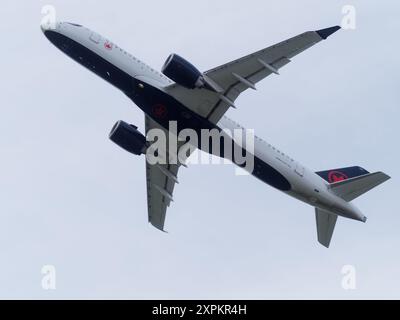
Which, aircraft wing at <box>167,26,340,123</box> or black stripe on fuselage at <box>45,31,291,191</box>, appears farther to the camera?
black stripe on fuselage at <box>45,31,291,191</box>

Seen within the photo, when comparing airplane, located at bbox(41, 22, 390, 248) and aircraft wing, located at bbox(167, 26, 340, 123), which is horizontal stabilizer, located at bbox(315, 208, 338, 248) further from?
aircraft wing, located at bbox(167, 26, 340, 123)

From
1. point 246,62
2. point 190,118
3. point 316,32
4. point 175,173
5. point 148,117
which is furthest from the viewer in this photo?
point 175,173

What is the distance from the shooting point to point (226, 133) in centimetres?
5803

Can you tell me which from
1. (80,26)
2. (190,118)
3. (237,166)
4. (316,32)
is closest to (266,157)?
(237,166)

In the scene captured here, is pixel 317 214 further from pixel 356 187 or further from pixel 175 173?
pixel 175 173

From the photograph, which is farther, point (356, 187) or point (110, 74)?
point (356, 187)

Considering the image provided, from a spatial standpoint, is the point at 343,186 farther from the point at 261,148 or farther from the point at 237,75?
the point at 237,75

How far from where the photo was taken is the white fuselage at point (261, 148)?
2218 inches

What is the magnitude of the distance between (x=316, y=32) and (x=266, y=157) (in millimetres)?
13293

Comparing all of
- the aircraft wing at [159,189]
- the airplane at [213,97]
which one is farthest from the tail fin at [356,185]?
the aircraft wing at [159,189]

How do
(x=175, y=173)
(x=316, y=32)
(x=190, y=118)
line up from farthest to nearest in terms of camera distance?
(x=175, y=173) → (x=190, y=118) → (x=316, y=32)

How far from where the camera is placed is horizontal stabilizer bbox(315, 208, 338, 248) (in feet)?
208

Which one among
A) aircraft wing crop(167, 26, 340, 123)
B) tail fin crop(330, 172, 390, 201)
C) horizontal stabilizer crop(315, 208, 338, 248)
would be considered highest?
aircraft wing crop(167, 26, 340, 123)

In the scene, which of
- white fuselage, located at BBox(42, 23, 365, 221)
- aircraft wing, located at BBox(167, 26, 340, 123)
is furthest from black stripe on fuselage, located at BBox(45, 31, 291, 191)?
aircraft wing, located at BBox(167, 26, 340, 123)
